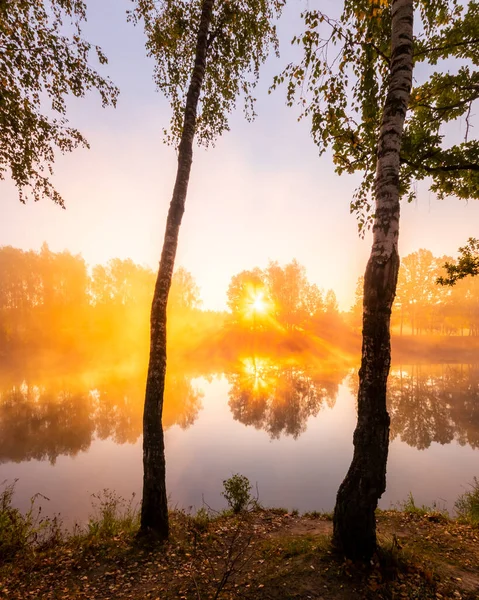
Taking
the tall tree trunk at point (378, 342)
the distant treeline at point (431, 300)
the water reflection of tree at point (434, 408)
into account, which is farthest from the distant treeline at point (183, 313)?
the tall tree trunk at point (378, 342)

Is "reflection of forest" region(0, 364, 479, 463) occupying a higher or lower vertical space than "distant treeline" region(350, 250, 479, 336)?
lower

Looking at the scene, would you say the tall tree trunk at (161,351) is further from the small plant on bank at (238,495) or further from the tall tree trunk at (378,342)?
the tall tree trunk at (378,342)

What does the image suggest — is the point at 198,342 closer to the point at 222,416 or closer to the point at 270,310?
the point at 270,310

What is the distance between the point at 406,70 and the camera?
15.4 ft

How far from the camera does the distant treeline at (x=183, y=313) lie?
175 ft

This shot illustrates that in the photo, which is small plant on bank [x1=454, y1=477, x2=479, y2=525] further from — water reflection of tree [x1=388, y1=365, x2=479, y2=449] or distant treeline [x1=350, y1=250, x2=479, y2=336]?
distant treeline [x1=350, y1=250, x2=479, y2=336]

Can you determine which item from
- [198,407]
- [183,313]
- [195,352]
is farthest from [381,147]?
[183,313]

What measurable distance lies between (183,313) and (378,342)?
219 feet

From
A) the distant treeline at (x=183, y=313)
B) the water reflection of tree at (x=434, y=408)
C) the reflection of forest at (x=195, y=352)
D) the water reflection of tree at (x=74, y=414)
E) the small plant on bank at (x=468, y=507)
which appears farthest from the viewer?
the distant treeline at (x=183, y=313)

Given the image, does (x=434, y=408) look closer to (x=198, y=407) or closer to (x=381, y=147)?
(x=198, y=407)

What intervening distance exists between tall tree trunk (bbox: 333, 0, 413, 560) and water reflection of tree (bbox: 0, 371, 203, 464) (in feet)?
49.7

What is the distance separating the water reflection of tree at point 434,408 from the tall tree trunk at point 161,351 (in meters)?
15.1

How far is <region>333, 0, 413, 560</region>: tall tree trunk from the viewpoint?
14.8 ft

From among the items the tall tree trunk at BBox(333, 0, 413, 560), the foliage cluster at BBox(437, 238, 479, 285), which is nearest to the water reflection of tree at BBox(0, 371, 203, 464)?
the tall tree trunk at BBox(333, 0, 413, 560)
